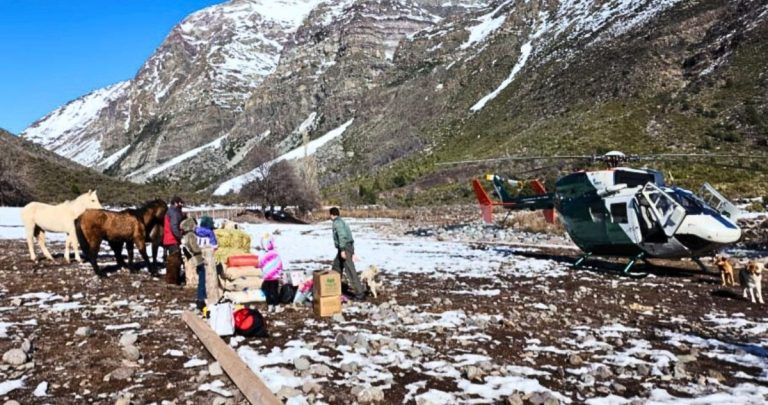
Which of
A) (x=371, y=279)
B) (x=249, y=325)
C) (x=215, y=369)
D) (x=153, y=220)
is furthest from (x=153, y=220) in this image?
(x=215, y=369)

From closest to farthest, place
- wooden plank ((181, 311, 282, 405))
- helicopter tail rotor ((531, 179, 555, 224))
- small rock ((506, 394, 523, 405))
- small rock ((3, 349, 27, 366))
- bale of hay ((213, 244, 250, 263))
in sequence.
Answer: wooden plank ((181, 311, 282, 405)) → small rock ((506, 394, 523, 405)) → small rock ((3, 349, 27, 366)) → bale of hay ((213, 244, 250, 263)) → helicopter tail rotor ((531, 179, 555, 224))

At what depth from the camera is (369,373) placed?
648cm

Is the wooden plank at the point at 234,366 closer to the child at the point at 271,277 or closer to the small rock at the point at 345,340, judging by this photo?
the small rock at the point at 345,340

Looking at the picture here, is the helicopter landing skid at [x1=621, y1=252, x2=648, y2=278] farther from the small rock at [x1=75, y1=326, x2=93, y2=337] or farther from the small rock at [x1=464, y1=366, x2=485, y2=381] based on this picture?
the small rock at [x1=75, y1=326, x2=93, y2=337]

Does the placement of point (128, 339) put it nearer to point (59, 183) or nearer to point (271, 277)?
point (271, 277)

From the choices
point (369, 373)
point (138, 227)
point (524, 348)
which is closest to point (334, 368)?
point (369, 373)

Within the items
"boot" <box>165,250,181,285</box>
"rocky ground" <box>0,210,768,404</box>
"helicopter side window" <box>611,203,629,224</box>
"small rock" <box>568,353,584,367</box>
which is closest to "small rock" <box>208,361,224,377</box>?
"rocky ground" <box>0,210,768,404</box>

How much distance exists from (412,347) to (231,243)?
6133 millimetres

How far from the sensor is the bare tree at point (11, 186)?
1929 inches

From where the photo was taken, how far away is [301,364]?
6.56m

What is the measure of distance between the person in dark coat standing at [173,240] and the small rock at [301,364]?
677cm

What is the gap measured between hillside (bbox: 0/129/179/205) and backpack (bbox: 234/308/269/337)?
52.6 meters

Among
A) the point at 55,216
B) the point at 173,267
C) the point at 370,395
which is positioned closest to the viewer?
the point at 370,395

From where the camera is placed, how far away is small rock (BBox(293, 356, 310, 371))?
21.3 ft
